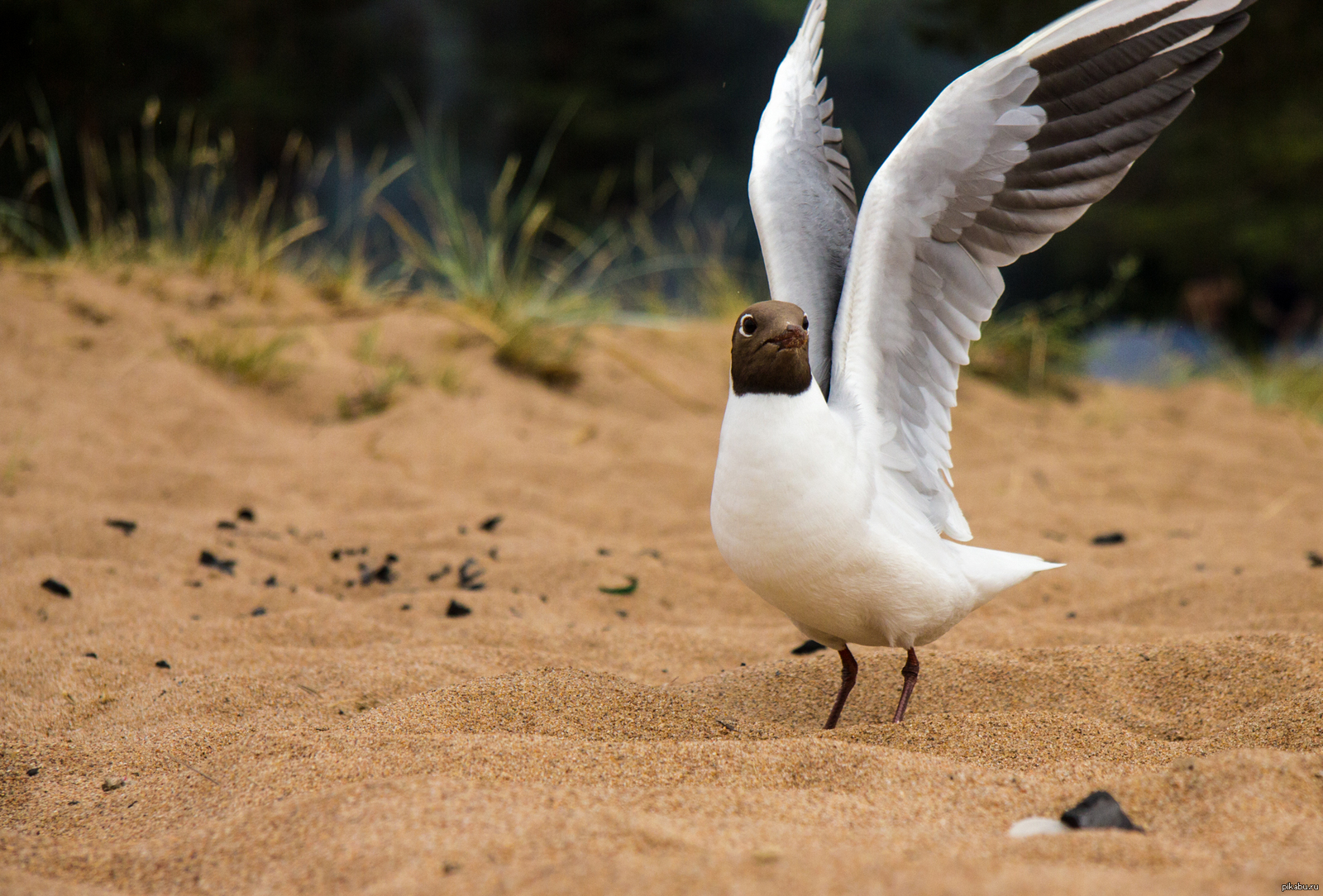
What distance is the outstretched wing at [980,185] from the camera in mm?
2102

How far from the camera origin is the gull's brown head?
80.0 inches

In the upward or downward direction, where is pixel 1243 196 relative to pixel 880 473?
upward

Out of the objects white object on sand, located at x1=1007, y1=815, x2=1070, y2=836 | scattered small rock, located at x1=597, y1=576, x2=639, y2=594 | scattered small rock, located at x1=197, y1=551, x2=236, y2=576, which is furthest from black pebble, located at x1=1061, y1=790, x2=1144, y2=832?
scattered small rock, located at x1=197, y1=551, x2=236, y2=576

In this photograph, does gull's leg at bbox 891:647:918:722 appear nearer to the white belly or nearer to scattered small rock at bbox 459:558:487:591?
the white belly

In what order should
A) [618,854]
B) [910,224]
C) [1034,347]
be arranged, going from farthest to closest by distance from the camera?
[1034,347]
[910,224]
[618,854]

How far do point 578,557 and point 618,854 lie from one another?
2.14 m

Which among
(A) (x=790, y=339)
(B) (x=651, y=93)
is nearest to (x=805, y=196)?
(A) (x=790, y=339)

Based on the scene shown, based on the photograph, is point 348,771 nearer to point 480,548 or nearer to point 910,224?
point 910,224

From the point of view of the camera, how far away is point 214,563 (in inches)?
124

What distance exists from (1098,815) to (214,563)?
8.53ft

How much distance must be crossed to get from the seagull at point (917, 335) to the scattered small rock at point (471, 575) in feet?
4.17

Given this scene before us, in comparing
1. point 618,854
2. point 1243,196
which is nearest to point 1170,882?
point 618,854

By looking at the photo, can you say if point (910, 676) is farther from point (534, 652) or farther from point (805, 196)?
point (805, 196)

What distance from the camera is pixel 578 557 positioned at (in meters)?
3.42
